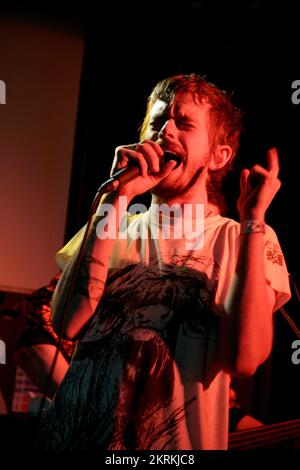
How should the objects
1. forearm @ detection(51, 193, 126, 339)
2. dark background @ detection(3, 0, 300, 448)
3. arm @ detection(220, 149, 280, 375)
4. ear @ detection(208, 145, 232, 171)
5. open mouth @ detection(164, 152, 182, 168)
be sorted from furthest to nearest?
dark background @ detection(3, 0, 300, 448) → ear @ detection(208, 145, 232, 171) → open mouth @ detection(164, 152, 182, 168) → forearm @ detection(51, 193, 126, 339) → arm @ detection(220, 149, 280, 375)

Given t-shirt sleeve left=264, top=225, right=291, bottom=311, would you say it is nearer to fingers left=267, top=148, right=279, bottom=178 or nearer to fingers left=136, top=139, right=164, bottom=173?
fingers left=267, top=148, right=279, bottom=178

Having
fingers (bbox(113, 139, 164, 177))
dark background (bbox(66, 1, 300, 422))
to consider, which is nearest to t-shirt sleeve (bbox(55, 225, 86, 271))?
fingers (bbox(113, 139, 164, 177))

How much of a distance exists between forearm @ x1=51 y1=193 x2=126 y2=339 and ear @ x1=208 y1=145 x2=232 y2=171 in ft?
1.03

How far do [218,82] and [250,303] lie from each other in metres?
1.12

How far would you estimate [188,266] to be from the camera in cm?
126

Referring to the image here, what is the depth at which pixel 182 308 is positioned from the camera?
122cm

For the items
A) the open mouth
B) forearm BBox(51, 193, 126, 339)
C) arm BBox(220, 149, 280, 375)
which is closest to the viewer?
arm BBox(220, 149, 280, 375)

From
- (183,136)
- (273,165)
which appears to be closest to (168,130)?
(183,136)

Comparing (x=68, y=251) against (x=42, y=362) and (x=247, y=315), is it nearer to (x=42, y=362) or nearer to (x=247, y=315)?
(x=42, y=362)

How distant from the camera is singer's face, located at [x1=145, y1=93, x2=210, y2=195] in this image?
135cm
